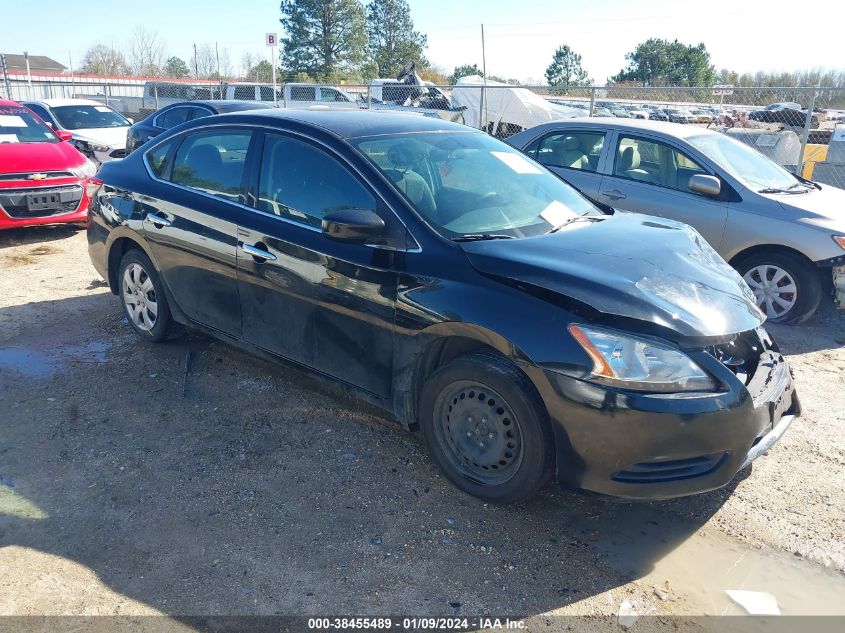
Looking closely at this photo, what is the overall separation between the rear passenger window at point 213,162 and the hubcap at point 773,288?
4.63 m

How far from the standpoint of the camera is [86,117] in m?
14.1

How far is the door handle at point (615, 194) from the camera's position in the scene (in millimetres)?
6797

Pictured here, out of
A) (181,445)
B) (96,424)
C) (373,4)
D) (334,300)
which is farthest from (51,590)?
(373,4)

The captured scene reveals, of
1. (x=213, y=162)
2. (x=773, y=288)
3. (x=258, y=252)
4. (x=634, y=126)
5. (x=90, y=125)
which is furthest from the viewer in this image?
(x=90, y=125)

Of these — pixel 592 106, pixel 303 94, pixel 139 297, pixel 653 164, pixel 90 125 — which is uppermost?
pixel 303 94

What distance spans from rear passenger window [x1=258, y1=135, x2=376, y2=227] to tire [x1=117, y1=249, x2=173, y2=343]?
1.37 meters

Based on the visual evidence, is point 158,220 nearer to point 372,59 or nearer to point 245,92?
point 245,92

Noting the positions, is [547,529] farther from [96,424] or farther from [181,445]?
[96,424]

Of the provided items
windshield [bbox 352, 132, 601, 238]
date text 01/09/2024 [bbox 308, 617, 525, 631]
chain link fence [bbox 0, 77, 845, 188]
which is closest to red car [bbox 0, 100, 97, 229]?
chain link fence [bbox 0, 77, 845, 188]

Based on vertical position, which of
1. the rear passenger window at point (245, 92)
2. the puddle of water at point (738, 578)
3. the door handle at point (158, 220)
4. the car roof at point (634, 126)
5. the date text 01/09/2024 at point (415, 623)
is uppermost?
the rear passenger window at point (245, 92)

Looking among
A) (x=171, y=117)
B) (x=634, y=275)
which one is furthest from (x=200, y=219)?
(x=171, y=117)

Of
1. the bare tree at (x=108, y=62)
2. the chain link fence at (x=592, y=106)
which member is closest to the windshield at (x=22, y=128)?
the chain link fence at (x=592, y=106)

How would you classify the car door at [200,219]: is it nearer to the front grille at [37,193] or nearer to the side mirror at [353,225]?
the side mirror at [353,225]

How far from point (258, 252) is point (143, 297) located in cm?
158
